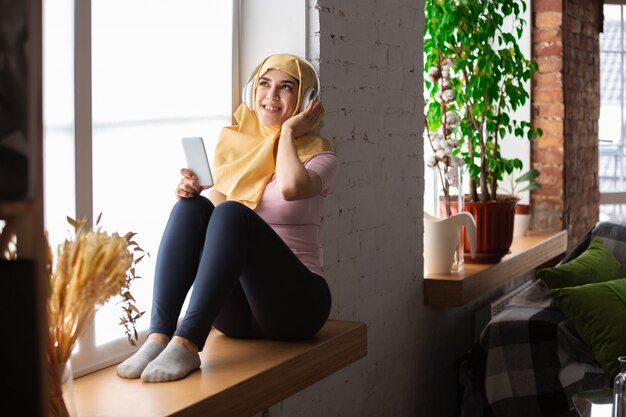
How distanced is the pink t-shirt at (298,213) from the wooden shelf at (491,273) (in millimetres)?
1069

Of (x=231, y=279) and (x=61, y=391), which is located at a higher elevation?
(x=231, y=279)

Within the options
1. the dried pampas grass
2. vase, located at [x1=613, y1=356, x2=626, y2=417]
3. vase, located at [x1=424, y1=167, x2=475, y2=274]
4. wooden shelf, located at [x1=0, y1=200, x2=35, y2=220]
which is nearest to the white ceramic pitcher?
vase, located at [x1=424, y1=167, x2=475, y2=274]

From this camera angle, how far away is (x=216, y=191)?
241 centimetres

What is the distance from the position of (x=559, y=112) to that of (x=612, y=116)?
900mm

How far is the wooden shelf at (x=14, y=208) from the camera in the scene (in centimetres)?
Answer: 90

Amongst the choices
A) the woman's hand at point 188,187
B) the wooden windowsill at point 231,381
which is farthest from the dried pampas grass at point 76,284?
the woman's hand at point 188,187

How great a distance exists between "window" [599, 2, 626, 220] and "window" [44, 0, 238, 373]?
3452 millimetres

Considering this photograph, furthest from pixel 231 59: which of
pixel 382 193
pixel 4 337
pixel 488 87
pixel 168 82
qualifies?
pixel 4 337

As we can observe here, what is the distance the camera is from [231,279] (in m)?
1.96

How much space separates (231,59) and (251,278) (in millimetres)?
848

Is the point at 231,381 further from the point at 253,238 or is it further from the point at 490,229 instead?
the point at 490,229

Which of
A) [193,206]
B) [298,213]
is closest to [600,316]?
[298,213]

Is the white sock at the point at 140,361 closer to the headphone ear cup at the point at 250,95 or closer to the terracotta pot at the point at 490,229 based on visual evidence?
the headphone ear cup at the point at 250,95

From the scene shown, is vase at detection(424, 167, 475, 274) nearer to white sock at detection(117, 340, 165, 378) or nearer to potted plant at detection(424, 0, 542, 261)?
potted plant at detection(424, 0, 542, 261)
